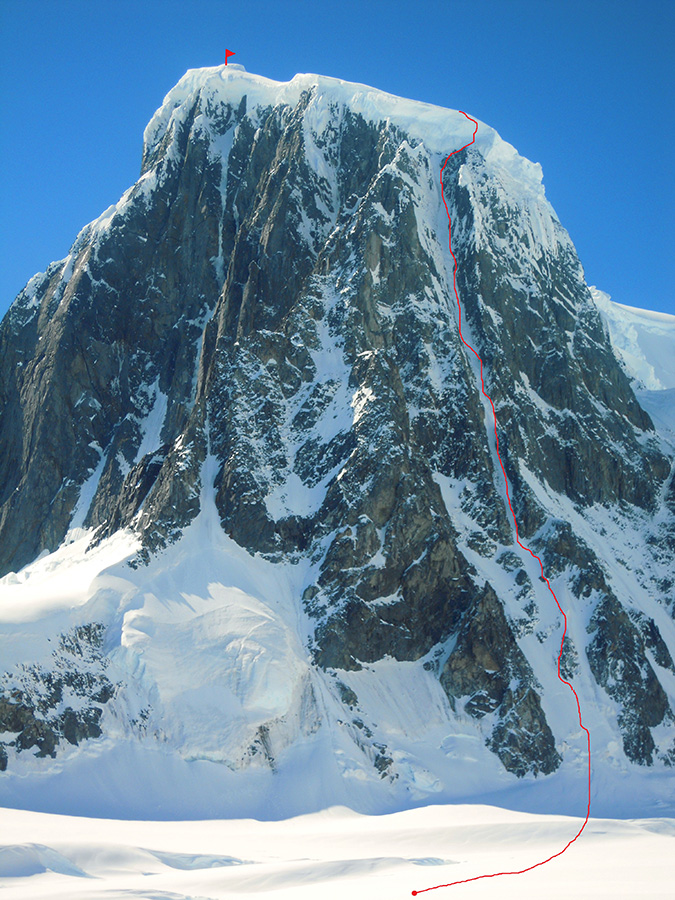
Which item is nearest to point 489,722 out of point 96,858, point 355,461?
point 355,461

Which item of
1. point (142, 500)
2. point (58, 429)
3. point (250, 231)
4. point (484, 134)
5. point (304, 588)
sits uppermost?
point (484, 134)

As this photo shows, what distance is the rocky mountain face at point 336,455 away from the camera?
232 feet

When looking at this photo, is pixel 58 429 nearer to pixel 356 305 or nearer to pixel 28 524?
pixel 28 524

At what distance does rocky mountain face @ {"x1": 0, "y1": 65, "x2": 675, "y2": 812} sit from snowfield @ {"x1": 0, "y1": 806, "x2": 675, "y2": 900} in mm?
7087

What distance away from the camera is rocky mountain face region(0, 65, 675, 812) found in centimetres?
7056

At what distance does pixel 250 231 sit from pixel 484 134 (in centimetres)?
2944

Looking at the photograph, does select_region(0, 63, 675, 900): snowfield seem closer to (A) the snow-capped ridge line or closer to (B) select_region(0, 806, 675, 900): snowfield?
(B) select_region(0, 806, 675, 900): snowfield

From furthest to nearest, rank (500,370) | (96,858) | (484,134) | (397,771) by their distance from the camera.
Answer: (484,134) < (500,370) < (397,771) < (96,858)

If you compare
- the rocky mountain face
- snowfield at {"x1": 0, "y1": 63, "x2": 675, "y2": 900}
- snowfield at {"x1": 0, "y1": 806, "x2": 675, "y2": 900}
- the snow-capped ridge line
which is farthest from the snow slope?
snowfield at {"x1": 0, "y1": 806, "x2": 675, "y2": 900}

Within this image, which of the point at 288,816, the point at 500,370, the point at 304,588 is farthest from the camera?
the point at 500,370

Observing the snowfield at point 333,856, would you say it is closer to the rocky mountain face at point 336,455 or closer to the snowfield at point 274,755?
the snowfield at point 274,755

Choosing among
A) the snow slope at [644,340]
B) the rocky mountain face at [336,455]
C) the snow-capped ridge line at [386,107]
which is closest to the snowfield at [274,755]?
the rocky mountain face at [336,455]

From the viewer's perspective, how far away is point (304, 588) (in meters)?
77.1

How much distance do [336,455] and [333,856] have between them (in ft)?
118
